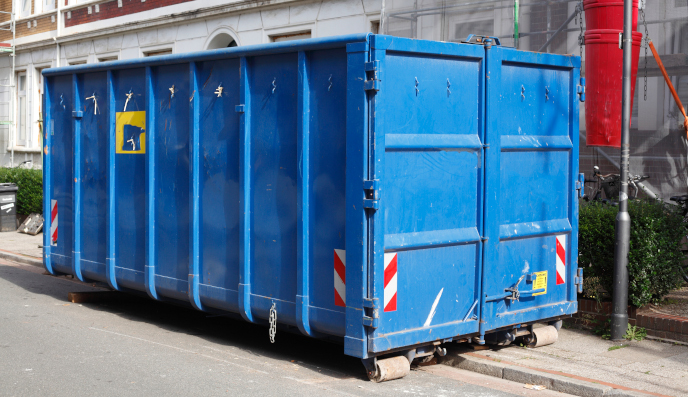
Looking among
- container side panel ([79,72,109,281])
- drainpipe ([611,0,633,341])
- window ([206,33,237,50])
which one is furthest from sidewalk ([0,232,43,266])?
drainpipe ([611,0,633,341])

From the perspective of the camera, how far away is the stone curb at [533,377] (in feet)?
19.3

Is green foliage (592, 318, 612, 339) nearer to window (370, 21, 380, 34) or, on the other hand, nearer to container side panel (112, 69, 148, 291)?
container side panel (112, 69, 148, 291)

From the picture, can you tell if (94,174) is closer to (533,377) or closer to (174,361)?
(174,361)

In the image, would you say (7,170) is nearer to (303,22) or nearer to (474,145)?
(303,22)

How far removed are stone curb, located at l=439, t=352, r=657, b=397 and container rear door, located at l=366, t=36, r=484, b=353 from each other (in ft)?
1.24

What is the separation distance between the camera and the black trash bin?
59.7 ft

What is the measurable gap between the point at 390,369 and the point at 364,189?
4.64 ft

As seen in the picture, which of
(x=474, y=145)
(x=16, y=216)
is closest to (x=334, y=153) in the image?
(x=474, y=145)

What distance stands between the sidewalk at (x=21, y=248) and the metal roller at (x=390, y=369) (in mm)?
8711

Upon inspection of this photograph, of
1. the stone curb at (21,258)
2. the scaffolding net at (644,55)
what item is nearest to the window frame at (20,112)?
the stone curb at (21,258)

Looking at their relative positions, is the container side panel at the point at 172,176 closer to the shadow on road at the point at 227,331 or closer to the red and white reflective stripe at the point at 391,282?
the shadow on road at the point at 227,331

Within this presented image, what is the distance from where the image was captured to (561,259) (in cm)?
739

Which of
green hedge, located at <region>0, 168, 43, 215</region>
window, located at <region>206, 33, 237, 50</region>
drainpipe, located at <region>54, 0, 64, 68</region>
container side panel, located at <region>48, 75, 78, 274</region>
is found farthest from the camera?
drainpipe, located at <region>54, 0, 64, 68</region>

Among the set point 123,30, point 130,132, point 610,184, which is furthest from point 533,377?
point 123,30
